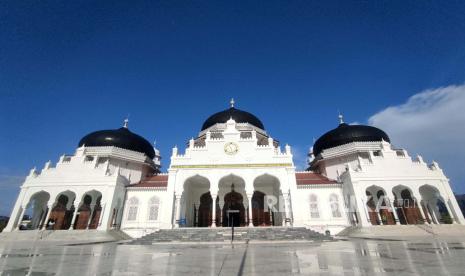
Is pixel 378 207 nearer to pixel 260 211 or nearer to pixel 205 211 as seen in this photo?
pixel 260 211

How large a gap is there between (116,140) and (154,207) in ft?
37.2

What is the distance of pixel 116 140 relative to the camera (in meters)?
30.9

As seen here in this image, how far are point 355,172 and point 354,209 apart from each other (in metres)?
3.87

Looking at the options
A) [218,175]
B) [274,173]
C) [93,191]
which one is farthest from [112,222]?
[274,173]

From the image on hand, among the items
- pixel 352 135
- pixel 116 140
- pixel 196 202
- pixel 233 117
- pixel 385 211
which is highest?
pixel 233 117

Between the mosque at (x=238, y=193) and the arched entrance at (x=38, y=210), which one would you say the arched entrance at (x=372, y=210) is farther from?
the arched entrance at (x=38, y=210)

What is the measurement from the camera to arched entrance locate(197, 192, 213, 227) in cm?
2677

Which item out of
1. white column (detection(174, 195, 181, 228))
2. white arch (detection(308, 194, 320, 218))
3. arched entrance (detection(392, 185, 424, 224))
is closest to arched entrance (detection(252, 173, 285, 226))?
white arch (detection(308, 194, 320, 218))

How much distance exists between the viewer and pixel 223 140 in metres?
26.2

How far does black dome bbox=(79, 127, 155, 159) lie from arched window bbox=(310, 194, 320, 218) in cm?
2358

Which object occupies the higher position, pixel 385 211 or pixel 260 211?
pixel 260 211

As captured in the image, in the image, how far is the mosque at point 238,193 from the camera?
23.7 metres

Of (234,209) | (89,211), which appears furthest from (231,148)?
(89,211)

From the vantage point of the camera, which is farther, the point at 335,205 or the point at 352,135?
the point at 352,135
